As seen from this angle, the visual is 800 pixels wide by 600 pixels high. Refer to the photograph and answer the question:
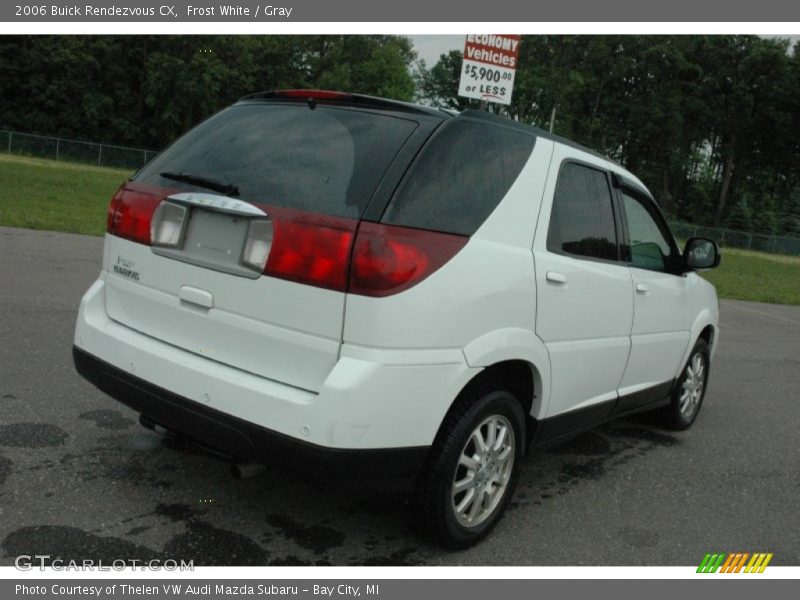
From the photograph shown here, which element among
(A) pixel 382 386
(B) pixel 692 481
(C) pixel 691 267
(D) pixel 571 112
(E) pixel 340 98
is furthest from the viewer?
(D) pixel 571 112

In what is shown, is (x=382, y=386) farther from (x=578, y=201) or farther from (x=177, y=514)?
(x=578, y=201)

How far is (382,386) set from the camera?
2.86 m

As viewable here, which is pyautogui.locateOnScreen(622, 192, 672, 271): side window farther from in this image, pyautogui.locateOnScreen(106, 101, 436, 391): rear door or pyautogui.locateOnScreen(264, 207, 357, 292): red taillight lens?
pyautogui.locateOnScreen(264, 207, 357, 292): red taillight lens

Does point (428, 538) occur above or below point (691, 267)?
below

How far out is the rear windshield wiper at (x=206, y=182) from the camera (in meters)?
3.16

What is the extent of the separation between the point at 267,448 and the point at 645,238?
9.12ft

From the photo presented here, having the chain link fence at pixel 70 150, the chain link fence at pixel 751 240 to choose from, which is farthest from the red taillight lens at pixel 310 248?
the chain link fence at pixel 751 240

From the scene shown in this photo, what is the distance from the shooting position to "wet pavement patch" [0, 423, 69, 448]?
4.04 m

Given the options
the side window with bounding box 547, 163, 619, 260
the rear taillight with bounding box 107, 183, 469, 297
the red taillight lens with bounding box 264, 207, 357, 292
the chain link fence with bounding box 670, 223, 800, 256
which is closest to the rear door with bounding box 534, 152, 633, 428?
the side window with bounding box 547, 163, 619, 260

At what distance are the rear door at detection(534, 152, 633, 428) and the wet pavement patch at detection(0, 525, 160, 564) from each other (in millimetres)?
1901

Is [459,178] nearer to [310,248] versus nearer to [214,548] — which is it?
[310,248]

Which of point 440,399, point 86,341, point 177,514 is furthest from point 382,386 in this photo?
point 86,341

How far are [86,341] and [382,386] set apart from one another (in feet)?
5.00

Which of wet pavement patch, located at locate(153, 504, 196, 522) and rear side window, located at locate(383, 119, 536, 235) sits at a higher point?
rear side window, located at locate(383, 119, 536, 235)
